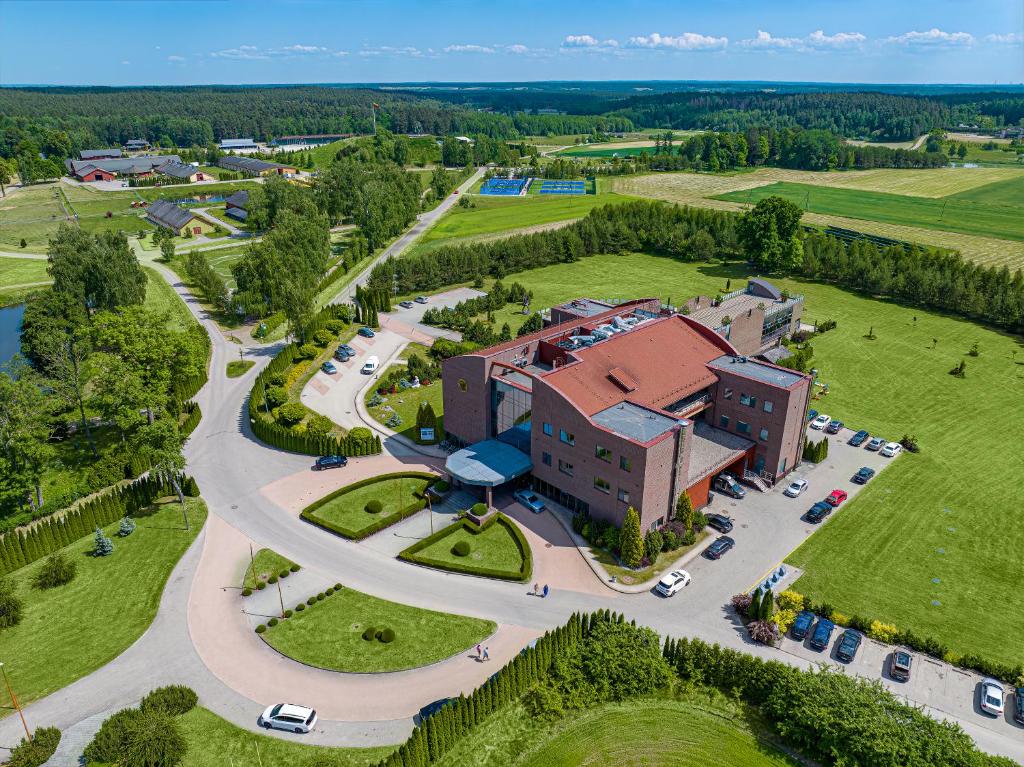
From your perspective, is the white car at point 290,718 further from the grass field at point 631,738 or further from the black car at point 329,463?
the black car at point 329,463

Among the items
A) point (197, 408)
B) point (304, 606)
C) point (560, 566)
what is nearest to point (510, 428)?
point (560, 566)

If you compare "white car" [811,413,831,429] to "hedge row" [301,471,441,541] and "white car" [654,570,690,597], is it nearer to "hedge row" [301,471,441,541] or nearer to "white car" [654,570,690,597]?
"white car" [654,570,690,597]

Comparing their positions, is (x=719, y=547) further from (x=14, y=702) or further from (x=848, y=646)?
(x=14, y=702)

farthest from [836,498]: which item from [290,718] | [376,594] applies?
[290,718]

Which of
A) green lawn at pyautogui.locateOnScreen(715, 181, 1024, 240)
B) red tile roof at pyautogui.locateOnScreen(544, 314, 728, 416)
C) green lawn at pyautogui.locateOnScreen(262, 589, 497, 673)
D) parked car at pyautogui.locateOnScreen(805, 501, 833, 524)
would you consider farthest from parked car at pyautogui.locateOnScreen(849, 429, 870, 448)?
green lawn at pyautogui.locateOnScreen(715, 181, 1024, 240)

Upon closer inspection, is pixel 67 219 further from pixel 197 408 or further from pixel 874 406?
pixel 874 406

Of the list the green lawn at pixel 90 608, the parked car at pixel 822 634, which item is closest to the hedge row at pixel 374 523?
the green lawn at pixel 90 608
